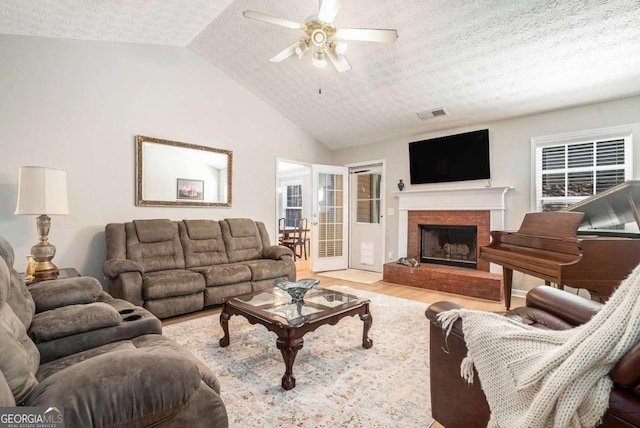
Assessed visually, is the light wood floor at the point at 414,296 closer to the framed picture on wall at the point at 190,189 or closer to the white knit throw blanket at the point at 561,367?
the framed picture on wall at the point at 190,189

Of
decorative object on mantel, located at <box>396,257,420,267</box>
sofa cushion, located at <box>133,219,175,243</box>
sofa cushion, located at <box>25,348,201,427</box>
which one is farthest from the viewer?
decorative object on mantel, located at <box>396,257,420,267</box>

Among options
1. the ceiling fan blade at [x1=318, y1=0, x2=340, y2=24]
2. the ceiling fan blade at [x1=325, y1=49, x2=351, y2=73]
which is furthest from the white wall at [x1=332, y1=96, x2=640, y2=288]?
the ceiling fan blade at [x1=318, y1=0, x2=340, y2=24]

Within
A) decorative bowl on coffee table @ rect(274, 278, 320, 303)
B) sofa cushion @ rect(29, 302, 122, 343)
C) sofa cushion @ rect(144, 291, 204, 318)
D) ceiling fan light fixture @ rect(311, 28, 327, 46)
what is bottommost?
sofa cushion @ rect(144, 291, 204, 318)

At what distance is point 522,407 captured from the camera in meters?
0.95

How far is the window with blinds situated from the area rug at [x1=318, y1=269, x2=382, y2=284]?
2553 mm

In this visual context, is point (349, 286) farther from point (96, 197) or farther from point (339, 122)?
point (96, 197)

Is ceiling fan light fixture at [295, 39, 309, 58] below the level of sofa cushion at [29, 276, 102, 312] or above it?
above

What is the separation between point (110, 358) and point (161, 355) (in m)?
0.14

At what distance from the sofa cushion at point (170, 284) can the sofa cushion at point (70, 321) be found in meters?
1.42

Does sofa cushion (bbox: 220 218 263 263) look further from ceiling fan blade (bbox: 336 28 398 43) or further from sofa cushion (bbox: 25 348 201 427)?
sofa cushion (bbox: 25 348 201 427)

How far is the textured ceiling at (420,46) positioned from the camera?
268cm

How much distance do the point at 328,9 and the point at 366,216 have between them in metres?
4.07

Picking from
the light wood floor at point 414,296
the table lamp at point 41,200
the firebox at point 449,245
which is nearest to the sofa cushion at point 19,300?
the table lamp at point 41,200

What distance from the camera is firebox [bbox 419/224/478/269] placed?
459 cm
